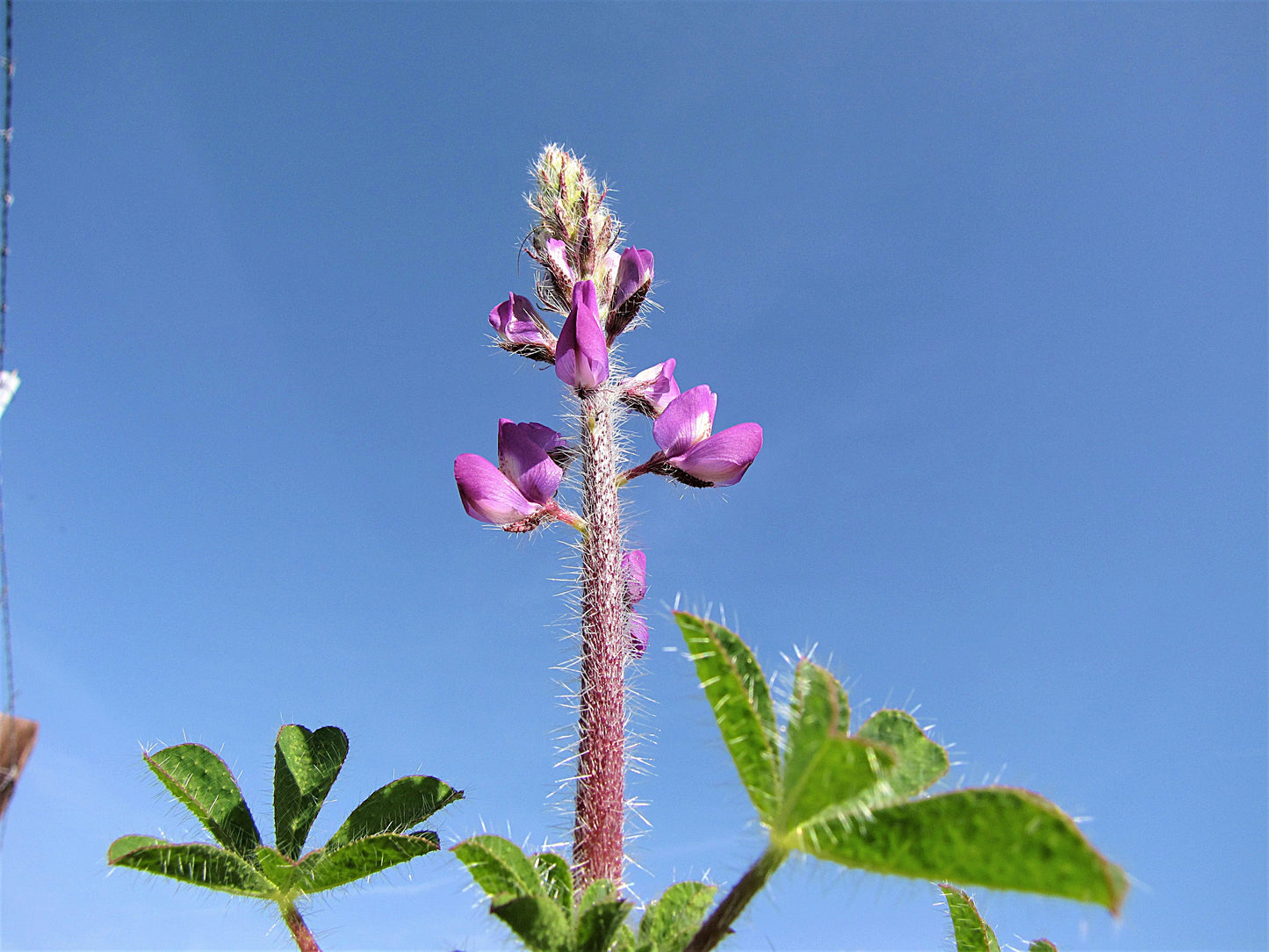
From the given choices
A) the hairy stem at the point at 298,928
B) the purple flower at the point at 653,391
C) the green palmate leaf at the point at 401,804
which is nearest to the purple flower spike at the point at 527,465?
the purple flower at the point at 653,391

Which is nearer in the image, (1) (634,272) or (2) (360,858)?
(2) (360,858)

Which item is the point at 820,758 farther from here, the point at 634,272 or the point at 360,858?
the point at 634,272

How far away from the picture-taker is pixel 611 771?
1.43 metres

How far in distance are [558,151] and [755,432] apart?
1012 millimetres

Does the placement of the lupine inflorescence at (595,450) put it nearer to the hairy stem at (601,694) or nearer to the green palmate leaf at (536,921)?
the hairy stem at (601,694)

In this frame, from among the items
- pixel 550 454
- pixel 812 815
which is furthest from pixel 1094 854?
pixel 550 454

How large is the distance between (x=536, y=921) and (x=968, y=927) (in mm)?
990

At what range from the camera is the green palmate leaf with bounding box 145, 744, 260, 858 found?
5.84ft

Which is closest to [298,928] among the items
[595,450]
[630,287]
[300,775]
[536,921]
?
[300,775]

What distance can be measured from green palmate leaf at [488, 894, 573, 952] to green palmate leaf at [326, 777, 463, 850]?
1.92 feet

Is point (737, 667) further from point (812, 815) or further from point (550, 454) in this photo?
Answer: point (550, 454)

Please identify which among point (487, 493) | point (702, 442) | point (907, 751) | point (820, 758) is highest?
point (702, 442)

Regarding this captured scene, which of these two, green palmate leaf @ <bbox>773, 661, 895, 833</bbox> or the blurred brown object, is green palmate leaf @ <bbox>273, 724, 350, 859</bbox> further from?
green palmate leaf @ <bbox>773, 661, 895, 833</bbox>

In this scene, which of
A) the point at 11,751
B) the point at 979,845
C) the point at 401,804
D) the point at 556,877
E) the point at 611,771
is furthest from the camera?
the point at 11,751
